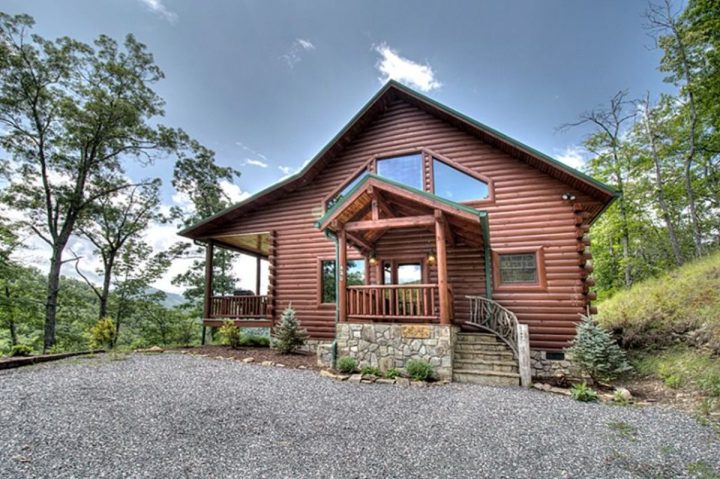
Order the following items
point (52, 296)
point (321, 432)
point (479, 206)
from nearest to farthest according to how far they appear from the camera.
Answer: point (321, 432) → point (479, 206) → point (52, 296)

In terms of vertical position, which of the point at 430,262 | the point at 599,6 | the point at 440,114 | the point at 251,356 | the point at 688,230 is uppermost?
the point at 599,6

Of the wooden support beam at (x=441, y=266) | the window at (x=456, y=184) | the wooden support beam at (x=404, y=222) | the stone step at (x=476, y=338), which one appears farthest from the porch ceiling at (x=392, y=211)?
the stone step at (x=476, y=338)

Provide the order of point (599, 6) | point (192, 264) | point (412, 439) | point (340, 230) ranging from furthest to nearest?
point (192, 264) → point (599, 6) → point (340, 230) → point (412, 439)

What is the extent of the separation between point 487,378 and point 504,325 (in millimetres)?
1657

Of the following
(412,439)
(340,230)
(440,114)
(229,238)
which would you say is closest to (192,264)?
(229,238)

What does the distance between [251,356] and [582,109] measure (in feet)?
55.2

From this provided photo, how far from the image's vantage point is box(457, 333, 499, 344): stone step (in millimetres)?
7227

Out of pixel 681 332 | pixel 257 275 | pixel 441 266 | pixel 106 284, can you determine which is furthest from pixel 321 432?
pixel 106 284

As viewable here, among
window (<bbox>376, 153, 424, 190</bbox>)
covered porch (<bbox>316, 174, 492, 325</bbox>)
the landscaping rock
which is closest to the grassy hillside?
the landscaping rock

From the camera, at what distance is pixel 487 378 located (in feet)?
20.1

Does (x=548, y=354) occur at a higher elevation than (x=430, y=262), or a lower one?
lower

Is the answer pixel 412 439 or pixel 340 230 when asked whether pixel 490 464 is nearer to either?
pixel 412 439

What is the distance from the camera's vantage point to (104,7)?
40.7ft

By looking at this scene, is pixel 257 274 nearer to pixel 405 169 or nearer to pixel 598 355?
pixel 405 169
